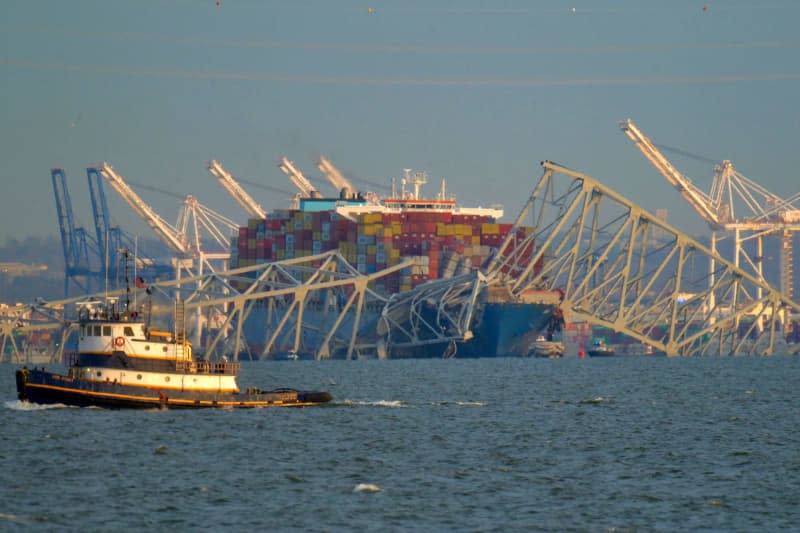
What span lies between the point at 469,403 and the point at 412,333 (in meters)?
94.0

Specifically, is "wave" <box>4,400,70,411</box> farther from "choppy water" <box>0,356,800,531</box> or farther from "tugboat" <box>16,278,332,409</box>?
"tugboat" <box>16,278,332,409</box>

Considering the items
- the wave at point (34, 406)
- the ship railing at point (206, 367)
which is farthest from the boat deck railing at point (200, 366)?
the wave at point (34, 406)

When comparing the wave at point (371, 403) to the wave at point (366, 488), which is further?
the wave at point (371, 403)

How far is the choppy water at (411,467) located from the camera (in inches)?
1689

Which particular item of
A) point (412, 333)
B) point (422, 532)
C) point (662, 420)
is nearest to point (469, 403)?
point (662, 420)

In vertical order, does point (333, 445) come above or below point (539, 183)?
below

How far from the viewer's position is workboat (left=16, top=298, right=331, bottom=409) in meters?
68.4

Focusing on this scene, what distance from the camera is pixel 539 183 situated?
534 feet

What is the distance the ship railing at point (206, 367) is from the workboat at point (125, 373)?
0.14 ft

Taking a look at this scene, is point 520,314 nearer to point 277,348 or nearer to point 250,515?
point 277,348

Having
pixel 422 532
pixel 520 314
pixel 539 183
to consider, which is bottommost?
pixel 422 532

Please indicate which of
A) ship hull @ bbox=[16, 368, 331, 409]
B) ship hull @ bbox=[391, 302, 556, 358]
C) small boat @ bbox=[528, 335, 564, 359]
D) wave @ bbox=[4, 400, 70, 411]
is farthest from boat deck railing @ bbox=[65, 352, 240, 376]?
small boat @ bbox=[528, 335, 564, 359]

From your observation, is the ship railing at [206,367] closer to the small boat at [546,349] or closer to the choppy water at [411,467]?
the choppy water at [411,467]

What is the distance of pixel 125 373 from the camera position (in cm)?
6894
